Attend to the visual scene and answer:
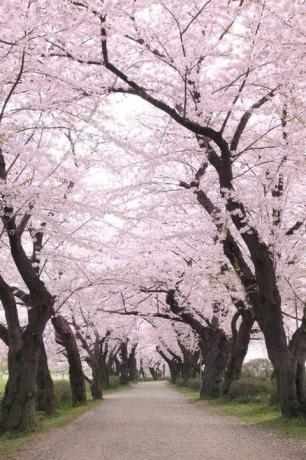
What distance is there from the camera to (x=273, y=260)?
11.8 metres

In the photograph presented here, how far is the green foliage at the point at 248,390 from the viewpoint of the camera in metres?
18.1

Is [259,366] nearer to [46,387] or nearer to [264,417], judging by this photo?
[264,417]

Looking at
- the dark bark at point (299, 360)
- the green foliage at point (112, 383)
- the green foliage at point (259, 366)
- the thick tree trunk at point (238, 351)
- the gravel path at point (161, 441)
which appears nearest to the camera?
the gravel path at point (161, 441)

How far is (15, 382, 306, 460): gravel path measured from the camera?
816cm

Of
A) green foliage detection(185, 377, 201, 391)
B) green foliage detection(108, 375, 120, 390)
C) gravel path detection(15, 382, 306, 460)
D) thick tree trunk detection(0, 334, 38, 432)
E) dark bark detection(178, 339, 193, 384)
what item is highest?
dark bark detection(178, 339, 193, 384)

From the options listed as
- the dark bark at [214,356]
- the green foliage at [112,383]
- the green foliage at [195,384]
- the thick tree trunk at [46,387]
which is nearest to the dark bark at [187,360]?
the green foliage at [195,384]

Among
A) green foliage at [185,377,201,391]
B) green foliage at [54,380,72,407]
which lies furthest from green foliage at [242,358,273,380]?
green foliage at [54,380,72,407]

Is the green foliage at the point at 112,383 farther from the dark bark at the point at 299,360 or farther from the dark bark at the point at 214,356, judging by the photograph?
the dark bark at the point at 299,360

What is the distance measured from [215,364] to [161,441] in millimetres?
12586

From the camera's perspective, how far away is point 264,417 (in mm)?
13070

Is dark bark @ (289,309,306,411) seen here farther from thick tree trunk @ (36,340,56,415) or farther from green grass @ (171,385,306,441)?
thick tree trunk @ (36,340,56,415)

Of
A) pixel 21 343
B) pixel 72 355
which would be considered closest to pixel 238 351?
pixel 72 355

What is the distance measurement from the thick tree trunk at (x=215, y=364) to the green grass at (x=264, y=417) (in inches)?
49.1

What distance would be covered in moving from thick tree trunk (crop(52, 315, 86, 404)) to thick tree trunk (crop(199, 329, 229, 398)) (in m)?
5.63
